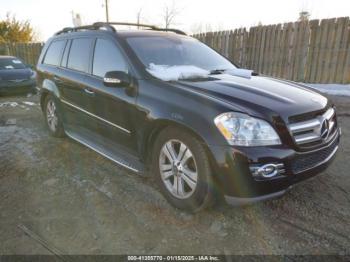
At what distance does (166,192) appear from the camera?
9.59 ft

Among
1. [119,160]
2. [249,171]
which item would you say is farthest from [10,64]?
[249,171]

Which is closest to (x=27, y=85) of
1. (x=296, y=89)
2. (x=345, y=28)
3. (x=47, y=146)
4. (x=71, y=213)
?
(x=47, y=146)

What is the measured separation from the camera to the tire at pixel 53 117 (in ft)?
15.9

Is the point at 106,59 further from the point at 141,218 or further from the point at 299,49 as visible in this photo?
the point at 299,49

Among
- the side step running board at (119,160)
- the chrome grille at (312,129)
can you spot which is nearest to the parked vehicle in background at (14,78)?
the side step running board at (119,160)

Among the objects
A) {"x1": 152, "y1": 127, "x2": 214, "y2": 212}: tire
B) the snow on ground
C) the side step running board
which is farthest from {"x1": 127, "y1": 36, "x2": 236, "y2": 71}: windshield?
the snow on ground

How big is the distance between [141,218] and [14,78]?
9.07 m

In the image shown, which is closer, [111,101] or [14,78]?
[111,101]

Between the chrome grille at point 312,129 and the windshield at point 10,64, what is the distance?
414 inches

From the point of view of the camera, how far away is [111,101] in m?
3.34

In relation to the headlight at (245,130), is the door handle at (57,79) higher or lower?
higher

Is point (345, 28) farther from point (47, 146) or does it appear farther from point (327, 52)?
point (47, 146)

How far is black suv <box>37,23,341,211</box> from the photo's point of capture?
2350 millimetres

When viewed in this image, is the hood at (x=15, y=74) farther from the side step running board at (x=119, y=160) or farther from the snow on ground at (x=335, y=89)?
the snow on ground at (x=335, y=89)
